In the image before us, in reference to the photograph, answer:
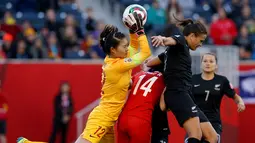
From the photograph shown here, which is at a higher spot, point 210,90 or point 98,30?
point 98,30

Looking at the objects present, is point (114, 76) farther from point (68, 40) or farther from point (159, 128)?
point (68, 40)

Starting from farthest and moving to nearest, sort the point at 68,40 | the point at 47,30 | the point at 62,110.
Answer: the point at 47,30 < the point at 68,40 < the point at 62,110

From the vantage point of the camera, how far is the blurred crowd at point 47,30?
16125 millimetres

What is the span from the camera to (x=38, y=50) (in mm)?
16094

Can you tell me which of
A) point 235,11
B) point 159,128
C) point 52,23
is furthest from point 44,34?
point 159,128

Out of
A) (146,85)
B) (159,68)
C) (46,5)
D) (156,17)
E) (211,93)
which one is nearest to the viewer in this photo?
(146,85)

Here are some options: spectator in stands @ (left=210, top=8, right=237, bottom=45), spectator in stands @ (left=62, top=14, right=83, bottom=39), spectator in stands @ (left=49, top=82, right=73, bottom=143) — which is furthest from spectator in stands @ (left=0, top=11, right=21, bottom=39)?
spectator in stands @ (left=210, top=8, right=237, bottom=45)

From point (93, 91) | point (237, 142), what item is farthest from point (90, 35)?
point (237, 142)

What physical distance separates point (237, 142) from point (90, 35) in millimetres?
4630

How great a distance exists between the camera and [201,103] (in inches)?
423

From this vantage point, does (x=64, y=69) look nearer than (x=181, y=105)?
No

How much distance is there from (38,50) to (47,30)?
99 cm

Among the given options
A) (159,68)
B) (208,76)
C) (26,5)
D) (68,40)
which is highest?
(26,5)

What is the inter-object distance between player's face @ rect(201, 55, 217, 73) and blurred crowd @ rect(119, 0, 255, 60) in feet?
17.9
